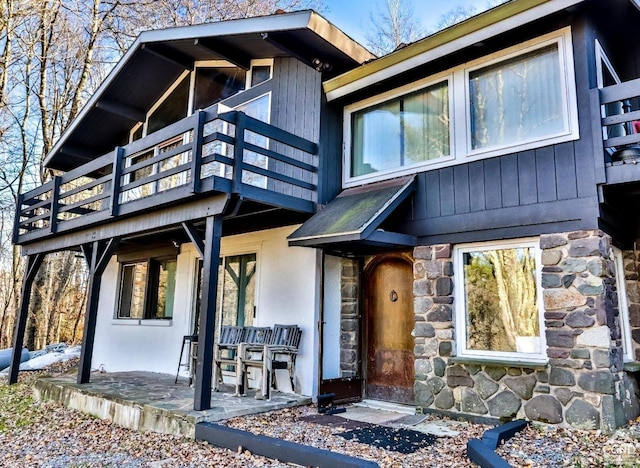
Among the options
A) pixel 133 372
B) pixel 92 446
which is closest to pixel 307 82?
pixel 92 446

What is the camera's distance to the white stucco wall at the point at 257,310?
6.46m

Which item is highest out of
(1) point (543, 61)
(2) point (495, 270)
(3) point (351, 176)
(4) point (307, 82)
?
(4) point (307, 82)

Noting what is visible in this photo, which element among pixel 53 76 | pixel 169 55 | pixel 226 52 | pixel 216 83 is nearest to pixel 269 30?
pixel 226 52

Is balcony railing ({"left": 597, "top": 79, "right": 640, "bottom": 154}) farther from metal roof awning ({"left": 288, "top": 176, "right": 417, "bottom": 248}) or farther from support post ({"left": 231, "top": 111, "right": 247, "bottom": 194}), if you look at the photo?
support post ({"left": 231, "top": 111, "right": 247, "bottom": 194})

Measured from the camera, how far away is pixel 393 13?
16.8 m

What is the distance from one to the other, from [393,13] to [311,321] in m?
14.0

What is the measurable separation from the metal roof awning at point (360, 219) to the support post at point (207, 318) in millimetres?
967

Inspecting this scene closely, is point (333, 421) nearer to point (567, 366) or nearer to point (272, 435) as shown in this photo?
point (272, 435)

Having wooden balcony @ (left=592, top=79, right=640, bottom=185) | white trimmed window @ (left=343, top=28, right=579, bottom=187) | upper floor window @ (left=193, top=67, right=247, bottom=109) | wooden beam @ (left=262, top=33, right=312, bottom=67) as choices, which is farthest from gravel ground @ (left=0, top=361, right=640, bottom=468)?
upper floor window @ (left=193, top=67, right=247, bottom=109)

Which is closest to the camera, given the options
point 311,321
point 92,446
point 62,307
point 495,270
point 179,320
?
point 92,446

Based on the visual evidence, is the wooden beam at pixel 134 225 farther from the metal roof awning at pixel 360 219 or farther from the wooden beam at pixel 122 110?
the wooden beam at pixel 122 110

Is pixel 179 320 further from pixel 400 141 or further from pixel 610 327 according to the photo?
pixel 610 327

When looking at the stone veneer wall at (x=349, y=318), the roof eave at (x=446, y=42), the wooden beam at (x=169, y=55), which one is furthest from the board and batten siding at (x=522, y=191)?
the wooden beam at (x=169, y=55)

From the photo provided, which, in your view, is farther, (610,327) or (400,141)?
(400,141)
